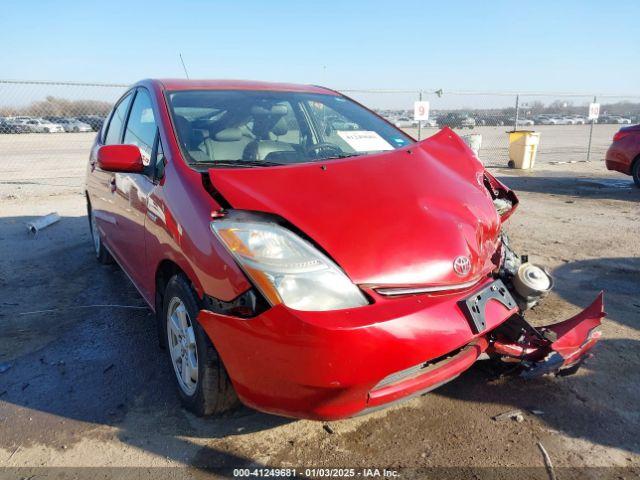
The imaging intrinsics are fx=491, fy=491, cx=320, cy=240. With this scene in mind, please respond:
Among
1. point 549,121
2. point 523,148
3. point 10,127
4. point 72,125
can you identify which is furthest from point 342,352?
point 549,121

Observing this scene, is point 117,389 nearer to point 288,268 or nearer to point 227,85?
point 288,268

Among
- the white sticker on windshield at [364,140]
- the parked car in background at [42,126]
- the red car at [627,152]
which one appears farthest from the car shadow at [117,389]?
the parked car in background at [42,126]

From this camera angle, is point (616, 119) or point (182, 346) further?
point (616, 119)

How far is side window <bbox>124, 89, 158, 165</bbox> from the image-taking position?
9.62ft

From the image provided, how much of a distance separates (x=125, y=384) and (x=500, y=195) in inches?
97.9

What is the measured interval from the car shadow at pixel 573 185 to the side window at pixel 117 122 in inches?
274

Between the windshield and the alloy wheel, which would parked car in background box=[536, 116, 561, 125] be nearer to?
the windshield

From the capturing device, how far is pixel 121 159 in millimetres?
2750

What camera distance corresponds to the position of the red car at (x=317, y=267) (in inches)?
73.4

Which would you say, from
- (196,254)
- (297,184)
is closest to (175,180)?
(196,254)

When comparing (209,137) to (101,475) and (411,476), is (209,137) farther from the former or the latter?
(411,476)

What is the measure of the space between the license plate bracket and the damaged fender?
0.19 metres

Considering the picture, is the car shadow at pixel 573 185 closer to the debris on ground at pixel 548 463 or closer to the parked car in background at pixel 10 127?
the debris on ground at pixel 548 463

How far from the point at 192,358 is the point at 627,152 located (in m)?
9.29
